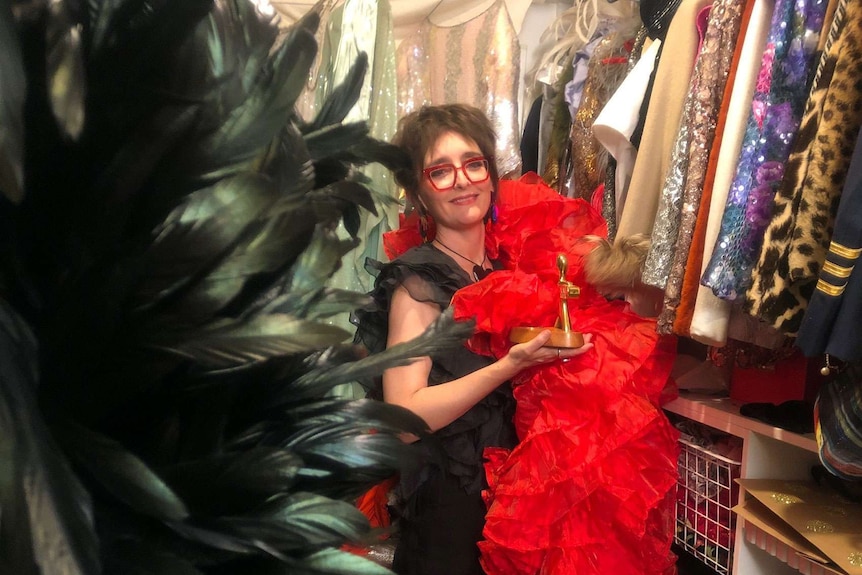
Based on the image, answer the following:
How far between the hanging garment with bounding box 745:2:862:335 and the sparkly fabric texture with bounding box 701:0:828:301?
0.07 m

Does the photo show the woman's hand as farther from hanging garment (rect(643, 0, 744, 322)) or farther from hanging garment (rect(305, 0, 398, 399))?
hanging garment (rect(305, 0, 398, 399))

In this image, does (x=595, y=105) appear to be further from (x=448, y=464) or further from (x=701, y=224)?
(x=448, y=464)

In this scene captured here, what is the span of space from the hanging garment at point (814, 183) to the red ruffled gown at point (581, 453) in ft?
1.00

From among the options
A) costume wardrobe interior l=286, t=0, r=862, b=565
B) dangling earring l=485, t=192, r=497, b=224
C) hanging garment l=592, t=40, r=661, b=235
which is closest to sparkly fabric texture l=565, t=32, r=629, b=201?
costume wardrobe interior l=286, t=0, r=862, b=565

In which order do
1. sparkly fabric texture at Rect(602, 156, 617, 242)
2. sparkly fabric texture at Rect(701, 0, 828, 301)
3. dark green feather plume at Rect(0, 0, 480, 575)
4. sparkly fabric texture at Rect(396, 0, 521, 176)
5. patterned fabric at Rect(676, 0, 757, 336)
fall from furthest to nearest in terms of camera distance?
sparkly fabric texture at Rect(396, 0, 521, 176)
sparkly fabric texture at Rect(602, 156, 617, 242)
patterned fabric at Rect(676, 0, 757, 336)
sparkly fabric texture at Rect(701, 0, 828, 301)
dark green feather plume at Rect(0, 0, 480, 575)

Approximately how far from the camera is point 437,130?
1.15 m

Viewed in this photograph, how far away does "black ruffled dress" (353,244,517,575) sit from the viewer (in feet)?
3.38

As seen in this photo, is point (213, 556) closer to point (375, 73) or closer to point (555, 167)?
point (375, 73)

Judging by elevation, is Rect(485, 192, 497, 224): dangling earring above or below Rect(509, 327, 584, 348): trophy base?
above

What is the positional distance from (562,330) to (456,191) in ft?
1.12

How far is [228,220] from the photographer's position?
0.28 m

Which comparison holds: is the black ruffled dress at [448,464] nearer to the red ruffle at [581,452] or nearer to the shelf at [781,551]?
the red ruffle at [581,452]

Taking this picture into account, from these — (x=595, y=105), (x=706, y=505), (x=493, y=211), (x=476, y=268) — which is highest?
(x=595, y=105)

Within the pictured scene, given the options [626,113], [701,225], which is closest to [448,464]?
[701,225]
